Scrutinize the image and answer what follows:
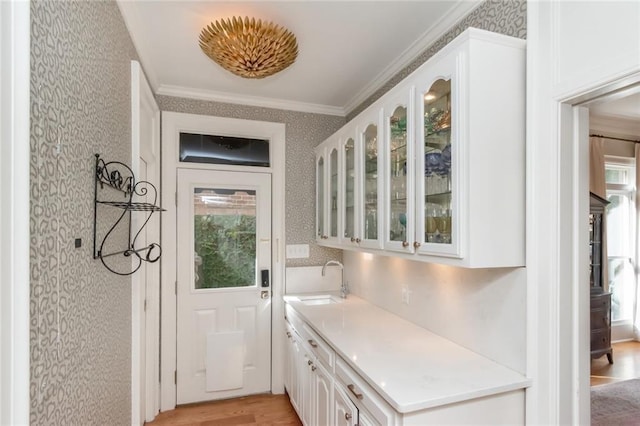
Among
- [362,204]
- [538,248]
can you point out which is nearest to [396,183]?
[362,204]

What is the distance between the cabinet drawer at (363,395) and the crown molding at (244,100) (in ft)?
7.46

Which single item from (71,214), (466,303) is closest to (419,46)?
(466,303)

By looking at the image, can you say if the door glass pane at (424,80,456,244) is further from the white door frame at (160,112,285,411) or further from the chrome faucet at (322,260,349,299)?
the white door frame at (160,112,285,411)

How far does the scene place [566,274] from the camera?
4.33 feet

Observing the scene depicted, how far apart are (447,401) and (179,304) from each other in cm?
231

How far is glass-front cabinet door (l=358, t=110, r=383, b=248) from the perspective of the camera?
202cm

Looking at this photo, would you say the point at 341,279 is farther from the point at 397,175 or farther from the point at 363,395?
the point at 363,395

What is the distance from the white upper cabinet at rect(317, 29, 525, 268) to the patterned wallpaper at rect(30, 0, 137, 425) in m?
1.38

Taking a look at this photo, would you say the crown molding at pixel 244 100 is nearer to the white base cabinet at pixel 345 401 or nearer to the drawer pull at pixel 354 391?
the white base cabinet at pixel 345 401

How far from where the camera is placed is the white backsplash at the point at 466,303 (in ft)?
4.83

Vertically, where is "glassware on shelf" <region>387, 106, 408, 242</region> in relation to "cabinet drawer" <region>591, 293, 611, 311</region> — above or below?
above

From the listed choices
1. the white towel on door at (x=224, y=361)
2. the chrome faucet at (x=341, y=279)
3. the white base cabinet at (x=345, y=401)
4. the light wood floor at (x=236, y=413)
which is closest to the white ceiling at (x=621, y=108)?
the white base cabinet at (x=345, y=401)

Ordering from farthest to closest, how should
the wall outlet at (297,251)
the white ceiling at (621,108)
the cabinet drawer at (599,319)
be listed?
the wall outlet at (297,251)
the cabinet drawer at (599,319)
the white ceiling at (621,108)

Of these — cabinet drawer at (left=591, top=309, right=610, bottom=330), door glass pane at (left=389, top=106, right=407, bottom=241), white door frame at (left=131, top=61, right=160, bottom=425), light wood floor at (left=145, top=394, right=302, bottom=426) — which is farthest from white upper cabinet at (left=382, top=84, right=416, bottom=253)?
light wood floor at (left=145, top=394, right=302, bottom=426)
